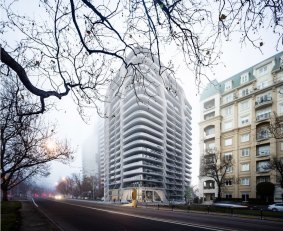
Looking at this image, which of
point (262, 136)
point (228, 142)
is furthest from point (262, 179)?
point (228, 142)

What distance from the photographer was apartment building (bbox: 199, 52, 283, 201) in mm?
56000

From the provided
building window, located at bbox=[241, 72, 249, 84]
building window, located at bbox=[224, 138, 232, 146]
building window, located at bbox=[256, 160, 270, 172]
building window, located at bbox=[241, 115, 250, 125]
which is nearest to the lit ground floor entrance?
building window, located at bbox=[224, 138, 232, 146]

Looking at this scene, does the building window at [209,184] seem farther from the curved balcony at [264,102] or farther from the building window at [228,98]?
the curved balcony at [264,102]

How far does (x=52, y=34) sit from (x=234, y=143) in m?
60.9

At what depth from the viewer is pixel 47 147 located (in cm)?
2334

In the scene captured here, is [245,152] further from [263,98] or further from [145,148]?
[145,148]

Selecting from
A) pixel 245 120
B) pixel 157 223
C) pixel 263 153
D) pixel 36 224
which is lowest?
pixel 36 224

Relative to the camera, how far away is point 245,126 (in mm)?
62281

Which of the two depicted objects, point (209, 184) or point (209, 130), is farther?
point (209, 130)

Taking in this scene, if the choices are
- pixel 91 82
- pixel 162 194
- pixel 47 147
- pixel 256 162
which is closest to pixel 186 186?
pixel 162 194

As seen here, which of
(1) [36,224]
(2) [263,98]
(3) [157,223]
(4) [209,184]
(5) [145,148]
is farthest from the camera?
→ (5) [145,148]

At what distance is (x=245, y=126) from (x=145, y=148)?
52947mm

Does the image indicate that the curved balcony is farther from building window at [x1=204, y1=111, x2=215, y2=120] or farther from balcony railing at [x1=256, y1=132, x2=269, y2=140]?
building window at [x1=204, y1=111, x2=215, y2=120]

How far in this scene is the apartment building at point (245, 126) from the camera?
184 ft
